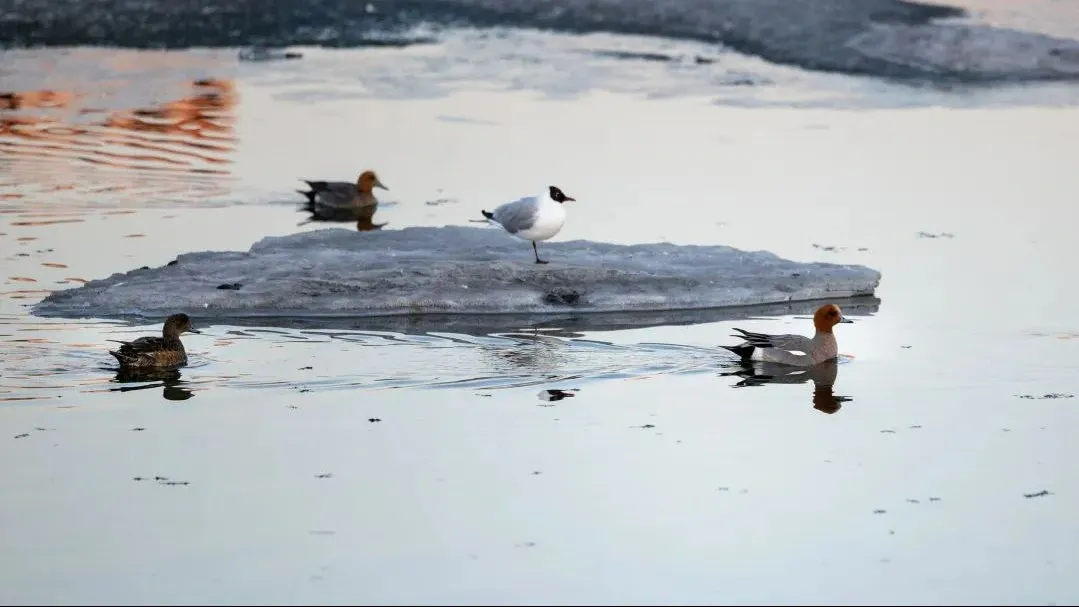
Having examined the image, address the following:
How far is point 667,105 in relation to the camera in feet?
69.8

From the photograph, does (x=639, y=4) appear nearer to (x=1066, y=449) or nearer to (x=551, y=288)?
(x=551, y=288)

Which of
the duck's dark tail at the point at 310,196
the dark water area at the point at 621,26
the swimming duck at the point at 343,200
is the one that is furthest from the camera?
the dark water area at the point at 621,26

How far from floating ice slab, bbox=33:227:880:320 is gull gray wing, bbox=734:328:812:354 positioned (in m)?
1.68

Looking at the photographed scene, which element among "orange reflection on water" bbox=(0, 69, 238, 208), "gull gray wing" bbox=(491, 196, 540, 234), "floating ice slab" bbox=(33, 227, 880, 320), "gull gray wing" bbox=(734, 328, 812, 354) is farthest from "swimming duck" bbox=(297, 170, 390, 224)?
"gull gray wing" bbox=(734, 328, 812, 354)

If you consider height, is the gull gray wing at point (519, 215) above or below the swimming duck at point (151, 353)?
above

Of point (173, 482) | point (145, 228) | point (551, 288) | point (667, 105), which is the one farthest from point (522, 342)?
point (667, 105)

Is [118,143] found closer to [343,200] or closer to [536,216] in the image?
[343,200]

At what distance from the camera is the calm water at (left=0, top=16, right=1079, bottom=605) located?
6.54 metres

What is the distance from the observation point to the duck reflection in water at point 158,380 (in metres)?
9.15

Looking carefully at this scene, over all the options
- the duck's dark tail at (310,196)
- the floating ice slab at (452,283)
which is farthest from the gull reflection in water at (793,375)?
the duck's dark tail at (310,196)

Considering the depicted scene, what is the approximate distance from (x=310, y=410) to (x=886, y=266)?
18.5 feet

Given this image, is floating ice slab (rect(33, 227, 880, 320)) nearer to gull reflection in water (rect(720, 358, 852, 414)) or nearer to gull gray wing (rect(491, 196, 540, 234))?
gull gray wing (rect(491, 196, 540, 234))

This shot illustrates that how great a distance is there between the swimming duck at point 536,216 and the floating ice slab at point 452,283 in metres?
0.23

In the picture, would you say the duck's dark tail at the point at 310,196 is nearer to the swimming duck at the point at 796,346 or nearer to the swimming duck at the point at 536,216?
the swimming duck at the point at 536,216
